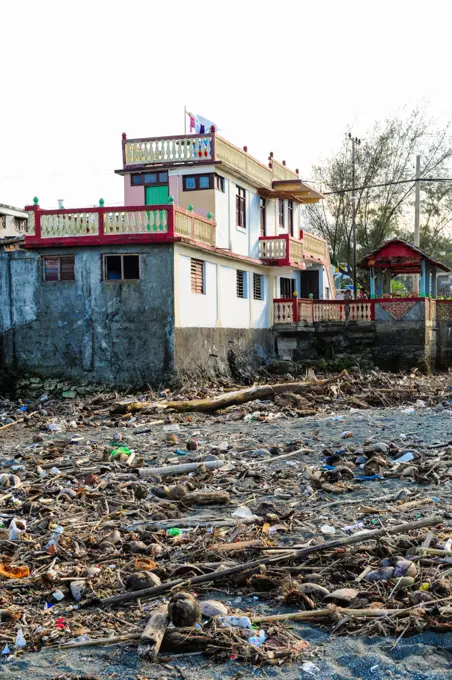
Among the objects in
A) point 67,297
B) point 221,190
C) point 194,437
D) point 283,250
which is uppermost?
point 221,190

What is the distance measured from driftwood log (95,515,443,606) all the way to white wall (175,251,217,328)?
13.5 meters

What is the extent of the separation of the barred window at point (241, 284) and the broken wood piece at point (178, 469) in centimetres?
1507

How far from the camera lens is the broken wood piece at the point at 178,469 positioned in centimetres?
951

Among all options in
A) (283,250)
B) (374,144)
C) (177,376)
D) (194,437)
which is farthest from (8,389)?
(374,144)

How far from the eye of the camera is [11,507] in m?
8.12

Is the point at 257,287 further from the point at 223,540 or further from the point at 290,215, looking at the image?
the point at 223,540

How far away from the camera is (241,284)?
24812 millimetres

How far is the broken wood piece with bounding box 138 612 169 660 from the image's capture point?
4.49 metres

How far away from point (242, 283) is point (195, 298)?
4493 millimetres

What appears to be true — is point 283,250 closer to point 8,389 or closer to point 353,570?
point 8,389

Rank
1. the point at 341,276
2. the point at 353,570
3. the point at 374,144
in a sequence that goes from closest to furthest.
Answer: the point at 353,570
the point at 374,144
the point at 341,276

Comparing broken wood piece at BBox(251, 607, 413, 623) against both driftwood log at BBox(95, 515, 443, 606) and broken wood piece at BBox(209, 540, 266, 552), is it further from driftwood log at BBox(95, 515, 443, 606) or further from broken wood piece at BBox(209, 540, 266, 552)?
broken wood piece at BBox(209, 540, 266, 552)

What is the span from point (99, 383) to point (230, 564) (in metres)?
14.0

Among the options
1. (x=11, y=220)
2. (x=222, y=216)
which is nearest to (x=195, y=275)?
(x=222, y=216)
